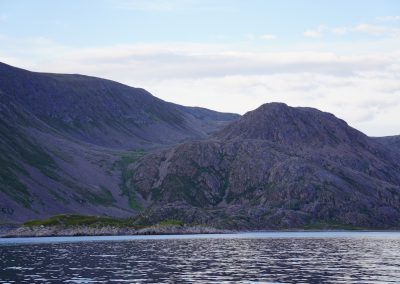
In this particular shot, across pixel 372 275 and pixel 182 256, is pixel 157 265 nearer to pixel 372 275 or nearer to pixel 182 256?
pixel 182 256

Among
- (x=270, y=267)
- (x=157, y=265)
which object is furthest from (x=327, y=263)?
(x=157, y=265)

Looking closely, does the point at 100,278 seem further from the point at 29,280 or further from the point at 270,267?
the point at 270,267

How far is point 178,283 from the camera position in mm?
69188

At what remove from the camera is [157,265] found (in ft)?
304

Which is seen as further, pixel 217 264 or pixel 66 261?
pixel 66 261

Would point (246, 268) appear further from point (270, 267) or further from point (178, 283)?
point (178, 283)

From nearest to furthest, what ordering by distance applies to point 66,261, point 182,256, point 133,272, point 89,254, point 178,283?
1. point 178,283
2. point 133,272
3. point 66,261
4. point 182,256
5. point 89,254

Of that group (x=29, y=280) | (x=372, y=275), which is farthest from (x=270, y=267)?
(x=29, y=280)

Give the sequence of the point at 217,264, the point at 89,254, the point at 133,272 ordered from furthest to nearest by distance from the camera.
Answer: the point at 89,254, the point at 217,264, the point at 133,272

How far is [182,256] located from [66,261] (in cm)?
1995

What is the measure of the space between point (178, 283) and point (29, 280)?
17650 millimetres

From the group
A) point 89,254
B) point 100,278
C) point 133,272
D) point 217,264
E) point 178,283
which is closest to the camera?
point 178,283

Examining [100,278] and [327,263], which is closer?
[100,278]

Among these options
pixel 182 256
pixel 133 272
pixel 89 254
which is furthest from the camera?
pixel 89 254
